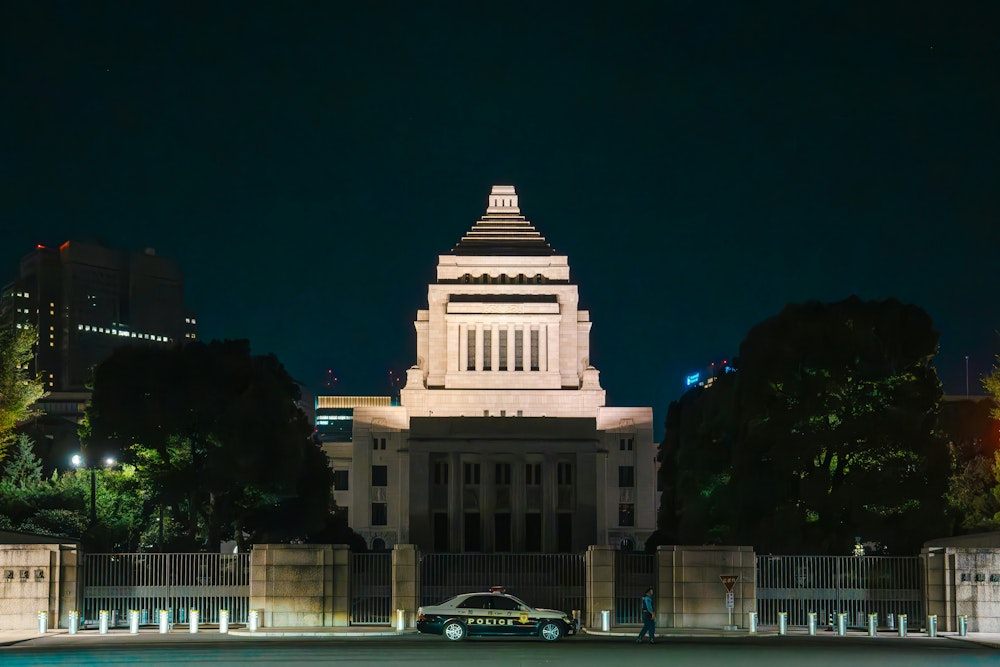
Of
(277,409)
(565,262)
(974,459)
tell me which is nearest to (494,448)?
(565,262)

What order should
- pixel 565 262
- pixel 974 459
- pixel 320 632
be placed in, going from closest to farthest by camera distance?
pixel 320 632, pixel 974 459, pixel 565 262

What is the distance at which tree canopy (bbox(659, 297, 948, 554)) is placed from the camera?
56281mm

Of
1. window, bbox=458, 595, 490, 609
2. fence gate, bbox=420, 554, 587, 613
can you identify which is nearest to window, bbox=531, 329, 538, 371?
fence gate, bbox=420, 554, 587, 613

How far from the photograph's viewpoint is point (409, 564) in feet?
146

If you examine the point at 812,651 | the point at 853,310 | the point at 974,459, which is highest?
the point at 853,310

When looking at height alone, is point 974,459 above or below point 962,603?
above

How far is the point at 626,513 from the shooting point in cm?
12219

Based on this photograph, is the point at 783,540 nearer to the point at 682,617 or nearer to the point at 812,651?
the point at 682,617

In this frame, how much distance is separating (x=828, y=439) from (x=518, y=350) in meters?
74.2

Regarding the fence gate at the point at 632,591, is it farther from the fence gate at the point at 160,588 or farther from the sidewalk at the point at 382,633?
the fence gate at the point at 160,588

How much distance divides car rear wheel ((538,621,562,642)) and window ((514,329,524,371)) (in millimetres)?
90095

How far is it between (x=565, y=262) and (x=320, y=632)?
93497 mm

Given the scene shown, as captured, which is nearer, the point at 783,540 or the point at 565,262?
the point at 783,540

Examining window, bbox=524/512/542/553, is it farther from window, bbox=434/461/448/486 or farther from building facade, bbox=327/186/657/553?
window, bbox=434/461/448/486
